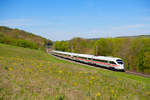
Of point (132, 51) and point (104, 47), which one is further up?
point (104, 47)

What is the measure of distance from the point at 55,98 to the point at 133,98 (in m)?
4.47

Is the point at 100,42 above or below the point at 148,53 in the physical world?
above

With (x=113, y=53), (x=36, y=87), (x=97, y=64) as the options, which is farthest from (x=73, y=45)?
(x=36, y=87)

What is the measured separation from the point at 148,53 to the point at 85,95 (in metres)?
31.9

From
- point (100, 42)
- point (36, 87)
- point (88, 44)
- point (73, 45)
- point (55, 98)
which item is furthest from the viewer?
point (73, 45)

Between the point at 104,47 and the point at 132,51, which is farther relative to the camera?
the point at 104,47

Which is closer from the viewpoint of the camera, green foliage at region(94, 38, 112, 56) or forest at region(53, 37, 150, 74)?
forest at region(53, 37, 150, 74)

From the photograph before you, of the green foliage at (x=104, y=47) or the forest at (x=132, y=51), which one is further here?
the green foliage at (x=104, y=47)

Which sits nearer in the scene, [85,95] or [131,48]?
[85,95]

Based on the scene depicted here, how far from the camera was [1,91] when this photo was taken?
25.0 feet

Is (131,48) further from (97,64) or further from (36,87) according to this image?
(36,87)

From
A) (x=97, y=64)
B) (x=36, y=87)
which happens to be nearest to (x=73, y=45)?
(x=97, y=64)

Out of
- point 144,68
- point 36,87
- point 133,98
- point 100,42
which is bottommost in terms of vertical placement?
point 144,68

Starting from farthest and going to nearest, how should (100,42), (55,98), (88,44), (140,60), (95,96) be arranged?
(88,44) → (100,42) → (140,60) → (95,96) → (55,98)
